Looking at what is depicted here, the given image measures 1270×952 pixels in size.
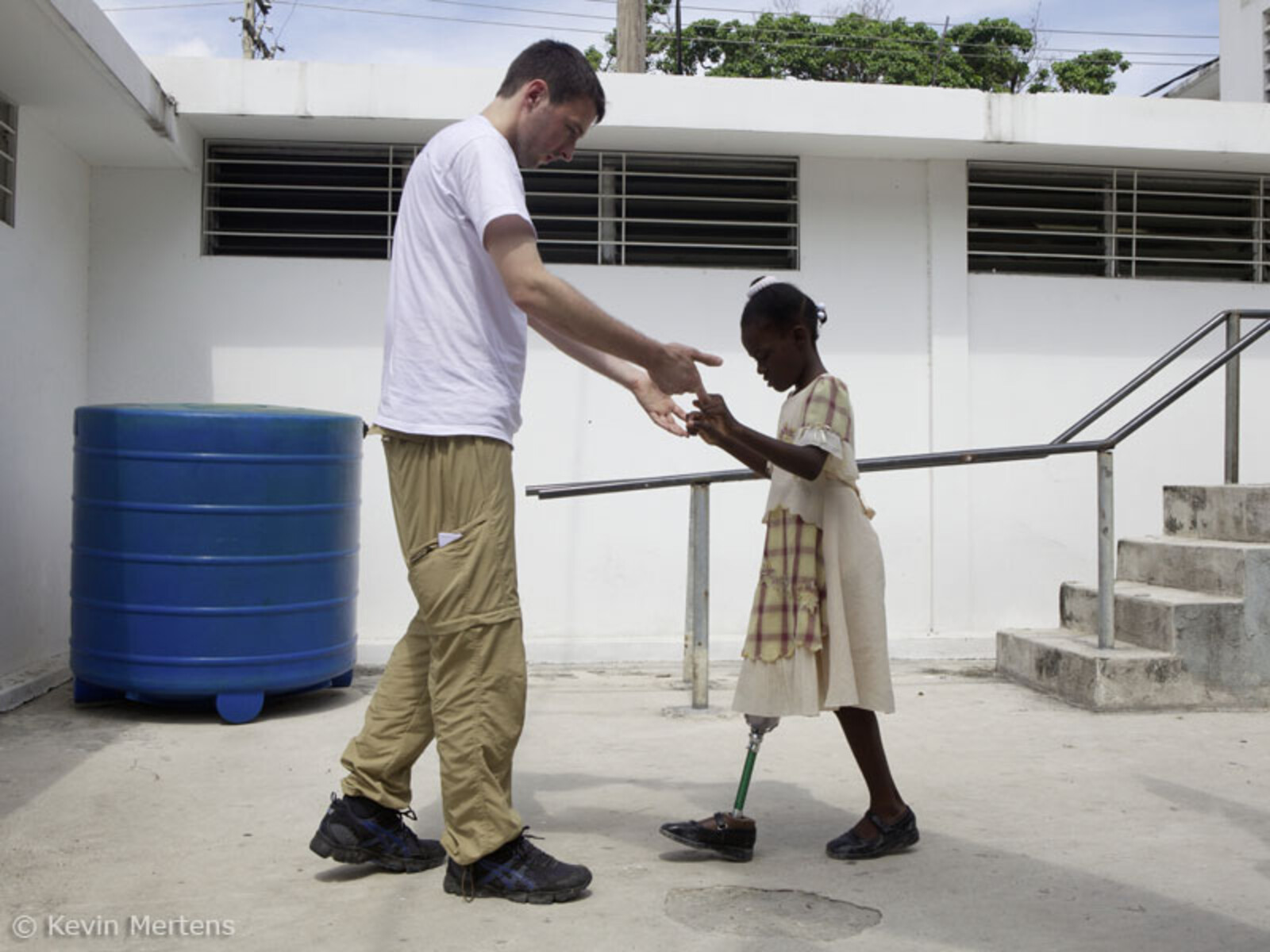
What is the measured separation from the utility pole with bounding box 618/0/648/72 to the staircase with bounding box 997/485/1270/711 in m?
5.11

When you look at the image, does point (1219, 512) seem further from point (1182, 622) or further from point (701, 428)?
point (701, 428)

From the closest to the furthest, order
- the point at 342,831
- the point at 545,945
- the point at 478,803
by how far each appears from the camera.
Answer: the point at 545,945 → the point at 478,803 → the point at 342,831

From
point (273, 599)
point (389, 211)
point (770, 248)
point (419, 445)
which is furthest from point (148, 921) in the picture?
point (770, 248)

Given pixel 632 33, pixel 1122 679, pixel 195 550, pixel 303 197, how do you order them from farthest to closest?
1. pixel 632 33
2. pixel 303 197
3. pixel 1122 679
4. pixel 195 550

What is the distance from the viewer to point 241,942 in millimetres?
2371

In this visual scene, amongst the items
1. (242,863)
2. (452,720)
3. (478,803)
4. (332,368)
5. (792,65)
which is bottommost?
(242,863)

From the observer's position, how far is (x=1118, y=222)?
703cm

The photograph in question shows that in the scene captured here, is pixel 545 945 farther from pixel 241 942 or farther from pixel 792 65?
pixel 792 65

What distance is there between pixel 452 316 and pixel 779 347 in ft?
2.67

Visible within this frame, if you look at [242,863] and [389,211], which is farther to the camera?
[389,211]

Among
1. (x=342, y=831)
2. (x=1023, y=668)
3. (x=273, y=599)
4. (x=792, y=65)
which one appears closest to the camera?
(x=342, y=831)

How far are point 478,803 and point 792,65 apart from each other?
28.1 m

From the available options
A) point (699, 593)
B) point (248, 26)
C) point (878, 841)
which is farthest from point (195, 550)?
point (248, 26)

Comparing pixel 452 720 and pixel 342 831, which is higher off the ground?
pixel 452 720
